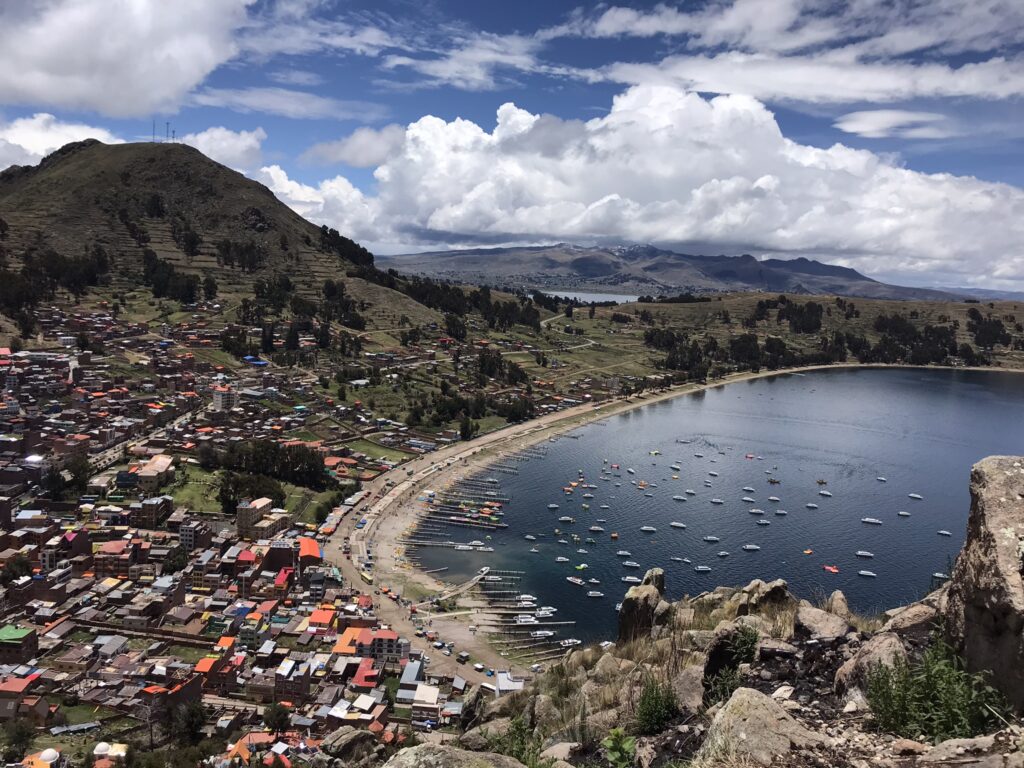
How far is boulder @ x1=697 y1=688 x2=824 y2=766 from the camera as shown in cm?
429

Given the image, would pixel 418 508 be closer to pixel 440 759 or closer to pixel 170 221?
pixel 440 759

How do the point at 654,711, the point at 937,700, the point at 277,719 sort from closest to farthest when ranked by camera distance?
the point at 937,700 < the point at 654,711 < the point at 277,719

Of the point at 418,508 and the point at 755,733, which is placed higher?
the point at 755,733

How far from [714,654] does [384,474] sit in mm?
53297

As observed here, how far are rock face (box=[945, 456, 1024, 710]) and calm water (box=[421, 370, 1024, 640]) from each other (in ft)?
70.3

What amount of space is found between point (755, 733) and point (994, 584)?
1.80 meters

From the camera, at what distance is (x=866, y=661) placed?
5539 millimetres

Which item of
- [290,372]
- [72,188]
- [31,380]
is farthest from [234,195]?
[31,380]

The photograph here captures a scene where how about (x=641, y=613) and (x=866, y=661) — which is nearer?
(x=866, y=661)

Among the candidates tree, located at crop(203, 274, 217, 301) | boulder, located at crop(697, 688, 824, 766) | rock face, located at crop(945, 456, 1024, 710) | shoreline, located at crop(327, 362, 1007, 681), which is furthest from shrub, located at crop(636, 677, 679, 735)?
tree, located at crop(203, 274, 217, 301)

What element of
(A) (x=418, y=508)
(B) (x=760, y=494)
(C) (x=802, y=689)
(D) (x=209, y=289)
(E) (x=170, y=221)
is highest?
(E) (x=170, y=221)

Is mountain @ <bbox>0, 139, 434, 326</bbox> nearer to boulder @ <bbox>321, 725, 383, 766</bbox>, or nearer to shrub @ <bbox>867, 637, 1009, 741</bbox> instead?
boulder @ <bbox>321, 725, 383, 766</bbox>

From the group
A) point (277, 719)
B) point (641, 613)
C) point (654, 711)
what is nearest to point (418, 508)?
point (277, 719)

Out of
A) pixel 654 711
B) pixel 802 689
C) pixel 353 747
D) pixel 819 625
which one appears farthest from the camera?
pixel 353 747
